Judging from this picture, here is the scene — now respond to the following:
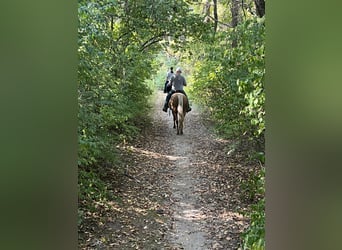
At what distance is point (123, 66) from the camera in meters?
9.30

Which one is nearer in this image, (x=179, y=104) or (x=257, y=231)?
(x=257, y=231)

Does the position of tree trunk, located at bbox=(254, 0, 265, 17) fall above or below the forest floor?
above

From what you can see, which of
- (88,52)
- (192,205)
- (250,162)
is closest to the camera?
(88,52)

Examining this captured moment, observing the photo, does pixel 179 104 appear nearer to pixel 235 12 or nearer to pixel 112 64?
pixel 235 12

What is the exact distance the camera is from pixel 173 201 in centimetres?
750

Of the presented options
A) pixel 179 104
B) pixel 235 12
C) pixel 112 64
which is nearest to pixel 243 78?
pixel 112 64

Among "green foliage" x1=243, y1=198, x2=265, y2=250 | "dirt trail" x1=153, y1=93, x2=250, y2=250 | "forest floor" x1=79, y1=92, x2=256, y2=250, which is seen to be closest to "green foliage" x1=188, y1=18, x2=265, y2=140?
"green foliage" x1=243, y1=198, x2=265, y2=250

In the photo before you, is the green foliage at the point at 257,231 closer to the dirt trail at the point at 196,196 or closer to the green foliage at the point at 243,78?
the green foliage at the point at 243,78

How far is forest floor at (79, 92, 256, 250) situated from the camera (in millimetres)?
5977

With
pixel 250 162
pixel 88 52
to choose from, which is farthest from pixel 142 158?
pixel 88 52

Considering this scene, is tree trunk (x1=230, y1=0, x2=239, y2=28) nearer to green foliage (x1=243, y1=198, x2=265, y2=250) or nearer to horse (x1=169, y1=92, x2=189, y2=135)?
horse (x1=169, y1=92, x2=189, y2=135)
